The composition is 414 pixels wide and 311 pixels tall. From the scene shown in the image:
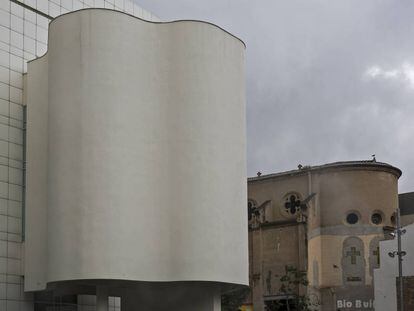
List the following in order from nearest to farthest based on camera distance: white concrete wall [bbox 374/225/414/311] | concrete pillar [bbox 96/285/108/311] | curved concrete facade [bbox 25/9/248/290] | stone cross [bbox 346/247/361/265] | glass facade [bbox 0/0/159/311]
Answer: curved concrete facade [bbox 25/9/248/290]
concrete pillar [bbox 96/285/108/311]
glass facade [bbox 0/0/159/311]
white concrete wall [bbox 374/225/414/311]
stone cross [bbox 346/247/361/265]

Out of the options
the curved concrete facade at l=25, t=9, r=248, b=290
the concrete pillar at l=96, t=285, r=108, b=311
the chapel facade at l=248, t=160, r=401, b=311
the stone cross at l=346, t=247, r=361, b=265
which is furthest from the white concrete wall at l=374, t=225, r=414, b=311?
the concrete pillar at l=96, t=285, r=108, b=311

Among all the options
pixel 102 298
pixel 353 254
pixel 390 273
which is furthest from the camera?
pixel 353 254

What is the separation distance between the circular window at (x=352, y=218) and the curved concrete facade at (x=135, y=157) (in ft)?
120

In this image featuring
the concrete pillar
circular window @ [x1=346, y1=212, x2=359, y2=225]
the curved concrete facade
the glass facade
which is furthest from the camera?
circular window @ [x1=346, y1=212, x2=359, y2=225]

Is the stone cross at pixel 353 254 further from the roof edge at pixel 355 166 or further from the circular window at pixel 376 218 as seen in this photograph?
the roof edge at pixel 355 166

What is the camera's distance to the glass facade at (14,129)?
26578 millimetres

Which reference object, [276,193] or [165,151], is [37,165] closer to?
[165,151]

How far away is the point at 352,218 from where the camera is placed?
62281 millimetres

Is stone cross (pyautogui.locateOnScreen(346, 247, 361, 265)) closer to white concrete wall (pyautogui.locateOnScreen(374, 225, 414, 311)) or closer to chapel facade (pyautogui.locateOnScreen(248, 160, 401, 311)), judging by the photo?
chapel facade (pyautogui.locateOnScreen(248, 160, 401, 311))

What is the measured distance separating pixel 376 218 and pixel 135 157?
40701 mm

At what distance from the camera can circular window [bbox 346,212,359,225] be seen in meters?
62.2

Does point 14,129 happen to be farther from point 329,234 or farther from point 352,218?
point 352,218

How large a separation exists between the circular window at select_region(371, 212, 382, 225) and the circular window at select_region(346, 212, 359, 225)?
123 centimetres

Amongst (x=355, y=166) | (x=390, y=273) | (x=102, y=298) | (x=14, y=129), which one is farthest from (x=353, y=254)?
(x=14, y=129)
